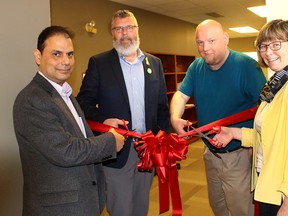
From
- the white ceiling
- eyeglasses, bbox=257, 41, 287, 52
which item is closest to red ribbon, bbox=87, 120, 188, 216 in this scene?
eyeglasses, bbox=257, 41, 287, 52

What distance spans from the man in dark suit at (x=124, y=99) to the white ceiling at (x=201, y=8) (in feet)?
11.9

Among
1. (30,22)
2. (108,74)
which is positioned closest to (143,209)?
(108,74)

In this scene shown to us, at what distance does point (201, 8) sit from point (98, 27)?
8.92 ft

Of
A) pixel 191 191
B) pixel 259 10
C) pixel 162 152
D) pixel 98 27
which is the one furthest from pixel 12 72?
pixel 259 10

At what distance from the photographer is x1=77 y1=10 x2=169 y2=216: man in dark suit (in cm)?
225

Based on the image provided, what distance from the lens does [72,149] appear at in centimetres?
150

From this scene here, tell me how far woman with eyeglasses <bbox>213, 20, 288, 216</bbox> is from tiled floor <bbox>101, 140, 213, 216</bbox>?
2.12m

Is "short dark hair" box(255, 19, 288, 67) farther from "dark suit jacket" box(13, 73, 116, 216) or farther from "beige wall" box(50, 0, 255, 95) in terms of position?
"beige wall" box(50, 0, 255, 95)

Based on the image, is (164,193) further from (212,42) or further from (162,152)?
(212,42)

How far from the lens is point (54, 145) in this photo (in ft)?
4.76

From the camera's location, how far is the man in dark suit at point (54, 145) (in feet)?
4.79

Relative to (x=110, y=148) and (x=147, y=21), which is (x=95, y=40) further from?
(x=110, y=148)

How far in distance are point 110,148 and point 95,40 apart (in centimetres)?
381

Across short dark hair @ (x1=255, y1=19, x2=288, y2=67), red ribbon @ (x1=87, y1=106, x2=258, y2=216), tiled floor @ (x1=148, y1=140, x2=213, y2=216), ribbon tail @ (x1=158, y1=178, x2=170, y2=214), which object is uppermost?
short dark hair @ (x1=255, y1=19, x2=288, y2=67)
